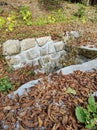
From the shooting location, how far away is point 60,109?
2965mm

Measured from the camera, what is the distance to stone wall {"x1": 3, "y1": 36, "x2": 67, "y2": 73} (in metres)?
4.76

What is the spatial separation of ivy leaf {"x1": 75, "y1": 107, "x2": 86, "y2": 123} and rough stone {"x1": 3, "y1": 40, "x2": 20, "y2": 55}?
2.43m

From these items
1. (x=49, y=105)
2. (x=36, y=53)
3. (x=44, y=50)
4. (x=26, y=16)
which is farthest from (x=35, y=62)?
(x=49, y=105)

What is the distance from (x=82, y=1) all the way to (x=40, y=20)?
2.98 meters

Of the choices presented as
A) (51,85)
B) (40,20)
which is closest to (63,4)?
(40,20)

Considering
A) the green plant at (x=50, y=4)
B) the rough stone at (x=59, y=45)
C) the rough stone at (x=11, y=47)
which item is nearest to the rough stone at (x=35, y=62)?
the rough stone at (x=11, y=47)

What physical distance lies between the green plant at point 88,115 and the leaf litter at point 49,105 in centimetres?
9

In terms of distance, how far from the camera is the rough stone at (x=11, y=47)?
4.71m

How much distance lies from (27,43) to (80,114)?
2616mm

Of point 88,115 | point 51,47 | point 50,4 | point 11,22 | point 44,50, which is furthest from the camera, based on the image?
point 50,4

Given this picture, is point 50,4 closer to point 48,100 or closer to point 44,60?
point 44,60

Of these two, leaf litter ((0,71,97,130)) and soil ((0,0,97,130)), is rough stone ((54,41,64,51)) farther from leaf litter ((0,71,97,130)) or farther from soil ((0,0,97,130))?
leaf litter ((0,71,97,130))

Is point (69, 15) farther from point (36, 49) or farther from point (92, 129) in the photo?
point (92, 129)

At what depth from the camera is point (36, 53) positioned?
16.9 ft
